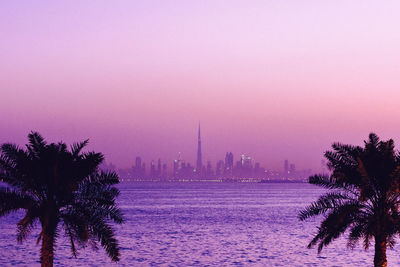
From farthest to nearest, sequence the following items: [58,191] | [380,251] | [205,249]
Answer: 1. [205,249]
2. [380,251]
3. [58,191]

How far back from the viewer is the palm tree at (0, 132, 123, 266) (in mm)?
20953

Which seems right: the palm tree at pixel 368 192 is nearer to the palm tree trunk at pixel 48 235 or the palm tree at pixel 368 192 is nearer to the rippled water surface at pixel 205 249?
the palm tree trunk at pixel 48 235

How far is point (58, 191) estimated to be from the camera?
21.2 metres

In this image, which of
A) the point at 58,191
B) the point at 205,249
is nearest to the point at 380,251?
the point at 58,191

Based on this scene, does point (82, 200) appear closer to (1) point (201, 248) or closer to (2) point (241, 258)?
(2) point (241, 258)

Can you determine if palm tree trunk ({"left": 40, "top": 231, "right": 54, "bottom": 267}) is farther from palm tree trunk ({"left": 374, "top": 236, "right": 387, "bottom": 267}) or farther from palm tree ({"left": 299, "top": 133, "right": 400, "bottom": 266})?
palm tree trunk ({"left": 374, "top": 236, "right": 387, "bottom": 267})

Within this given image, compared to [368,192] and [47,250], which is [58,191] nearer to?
[47,250]

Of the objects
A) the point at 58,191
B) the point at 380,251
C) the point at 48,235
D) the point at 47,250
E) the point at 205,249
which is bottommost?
the point at 205,249

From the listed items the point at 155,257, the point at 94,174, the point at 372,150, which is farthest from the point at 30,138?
the point at 155,257

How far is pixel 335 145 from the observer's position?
23.2 meters

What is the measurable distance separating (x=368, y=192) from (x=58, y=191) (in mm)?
12124

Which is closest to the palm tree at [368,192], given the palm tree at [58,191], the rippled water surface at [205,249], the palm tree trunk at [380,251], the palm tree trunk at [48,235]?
the palm tree trunk at [380,251]

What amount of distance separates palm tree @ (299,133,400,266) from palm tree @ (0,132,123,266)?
861 centimetres

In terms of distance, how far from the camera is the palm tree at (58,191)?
68.7 feet
